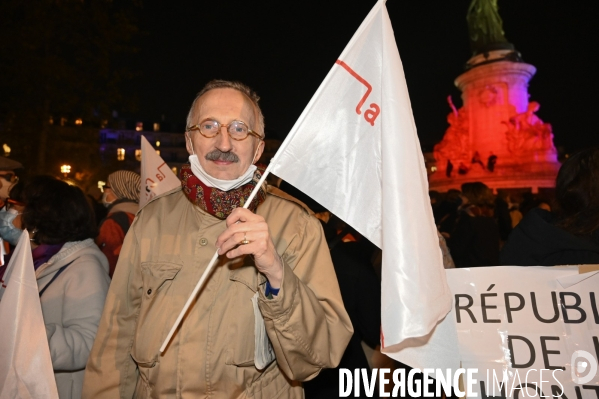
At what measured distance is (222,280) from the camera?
2.00 metres

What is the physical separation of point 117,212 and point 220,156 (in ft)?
10.8

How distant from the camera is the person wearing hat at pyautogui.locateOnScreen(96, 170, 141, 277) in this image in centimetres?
457

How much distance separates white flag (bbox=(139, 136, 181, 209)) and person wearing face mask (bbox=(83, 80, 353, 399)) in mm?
3588

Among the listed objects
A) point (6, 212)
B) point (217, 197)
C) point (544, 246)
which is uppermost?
point (6, 212)

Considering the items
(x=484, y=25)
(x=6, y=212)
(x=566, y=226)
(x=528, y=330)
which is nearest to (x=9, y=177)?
(x=6, y=212)

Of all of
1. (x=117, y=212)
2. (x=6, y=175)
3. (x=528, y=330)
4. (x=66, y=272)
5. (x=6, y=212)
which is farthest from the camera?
(x=117, y=212)

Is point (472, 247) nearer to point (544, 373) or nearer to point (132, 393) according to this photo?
point (544, 373)

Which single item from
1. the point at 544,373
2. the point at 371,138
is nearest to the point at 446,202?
the point at 544,373

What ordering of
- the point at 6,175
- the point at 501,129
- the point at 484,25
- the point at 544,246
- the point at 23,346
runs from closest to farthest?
1. the point at 23,346
2. the point at 544,246
3. the point at 6,175
4. the point at 501,129
5. the point at 484,25

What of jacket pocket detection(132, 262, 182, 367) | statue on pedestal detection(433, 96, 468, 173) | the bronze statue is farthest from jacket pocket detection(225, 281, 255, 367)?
the bronze statue

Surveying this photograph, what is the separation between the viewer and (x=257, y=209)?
2.17 meters

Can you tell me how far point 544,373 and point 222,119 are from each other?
2.06 metres

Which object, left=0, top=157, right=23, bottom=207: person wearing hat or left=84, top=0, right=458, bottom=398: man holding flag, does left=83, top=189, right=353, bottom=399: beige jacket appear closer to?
left=84, top=0, right=458, bottom=398: man holding flag

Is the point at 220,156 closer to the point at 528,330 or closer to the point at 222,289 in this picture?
the point at 222,289
